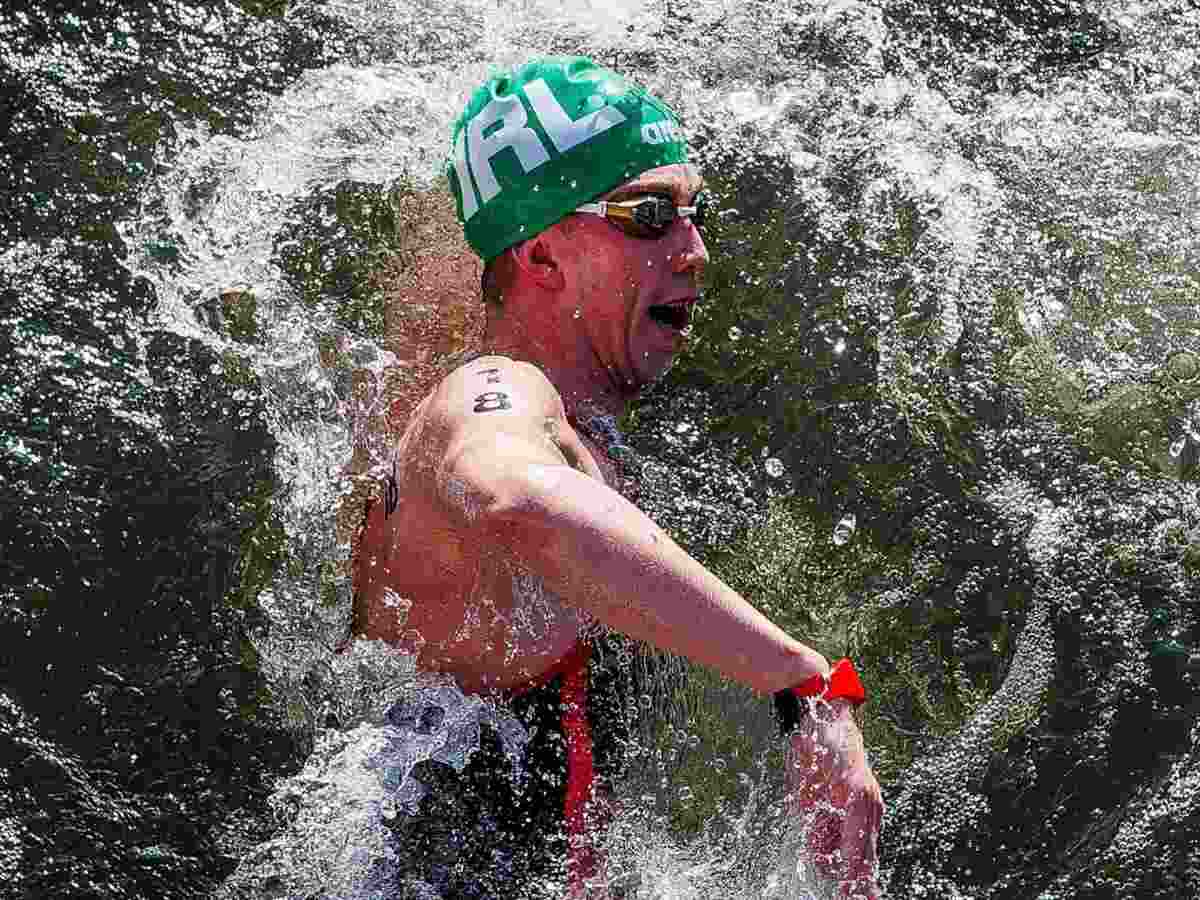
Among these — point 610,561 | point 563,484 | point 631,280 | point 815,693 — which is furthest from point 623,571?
point 631,280

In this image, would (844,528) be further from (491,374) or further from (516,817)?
(491,374)

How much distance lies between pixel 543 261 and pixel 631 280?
189mm

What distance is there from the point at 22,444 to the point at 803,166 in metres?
2.21

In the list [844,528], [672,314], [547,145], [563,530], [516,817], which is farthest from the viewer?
[844,528]

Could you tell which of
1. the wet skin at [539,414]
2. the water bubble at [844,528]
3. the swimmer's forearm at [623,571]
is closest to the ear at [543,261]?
the wet skin at [539,414]

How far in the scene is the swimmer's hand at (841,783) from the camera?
2523 mm

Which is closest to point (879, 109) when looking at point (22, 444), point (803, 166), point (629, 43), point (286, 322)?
point (803, 166)

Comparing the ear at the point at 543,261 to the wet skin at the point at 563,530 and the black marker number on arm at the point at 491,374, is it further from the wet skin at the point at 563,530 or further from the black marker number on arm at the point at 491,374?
the black marker number on arm at the point at 491,374

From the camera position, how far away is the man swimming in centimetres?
245

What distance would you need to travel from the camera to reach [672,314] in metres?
3.36

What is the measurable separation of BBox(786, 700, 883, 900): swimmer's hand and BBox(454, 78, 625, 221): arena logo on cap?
1.31 metres

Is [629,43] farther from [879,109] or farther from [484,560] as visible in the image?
[484,560]

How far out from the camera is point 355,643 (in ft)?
10.7

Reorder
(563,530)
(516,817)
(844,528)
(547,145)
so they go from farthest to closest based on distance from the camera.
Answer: (844,528)
(547,145)
(516,817)
(563,530)
